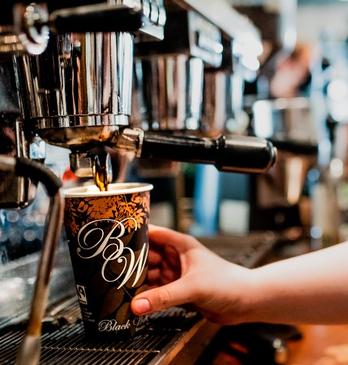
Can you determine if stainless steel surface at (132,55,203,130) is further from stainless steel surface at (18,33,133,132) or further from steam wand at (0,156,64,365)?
steam wand at (0,156,64,365)

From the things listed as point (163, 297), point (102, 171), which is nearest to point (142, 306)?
point (163, 297)

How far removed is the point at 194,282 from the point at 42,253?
291 millimetres

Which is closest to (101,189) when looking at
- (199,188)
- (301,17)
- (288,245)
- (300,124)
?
(300,124)

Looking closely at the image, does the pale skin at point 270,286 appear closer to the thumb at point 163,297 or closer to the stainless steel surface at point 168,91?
the thumb at point 163,297

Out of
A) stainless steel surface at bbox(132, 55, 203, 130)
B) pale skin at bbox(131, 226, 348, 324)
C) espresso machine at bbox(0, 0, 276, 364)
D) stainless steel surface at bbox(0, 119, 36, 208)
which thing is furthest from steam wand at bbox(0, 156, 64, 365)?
stainless steel surface at bbox(132, 55, 203, 130)

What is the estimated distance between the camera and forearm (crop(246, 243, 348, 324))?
0.80 metres

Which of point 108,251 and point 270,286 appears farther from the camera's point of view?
point 270,286

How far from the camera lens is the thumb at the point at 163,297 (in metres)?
0.68

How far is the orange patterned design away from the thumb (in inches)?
3.0

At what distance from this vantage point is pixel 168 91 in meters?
1.00

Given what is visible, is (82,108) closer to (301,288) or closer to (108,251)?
(108,251)

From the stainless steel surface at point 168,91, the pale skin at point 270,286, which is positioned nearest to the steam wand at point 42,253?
the pale skin at point 270,286

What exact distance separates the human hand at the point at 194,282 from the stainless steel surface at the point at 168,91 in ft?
0.75

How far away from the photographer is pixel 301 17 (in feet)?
17.7
